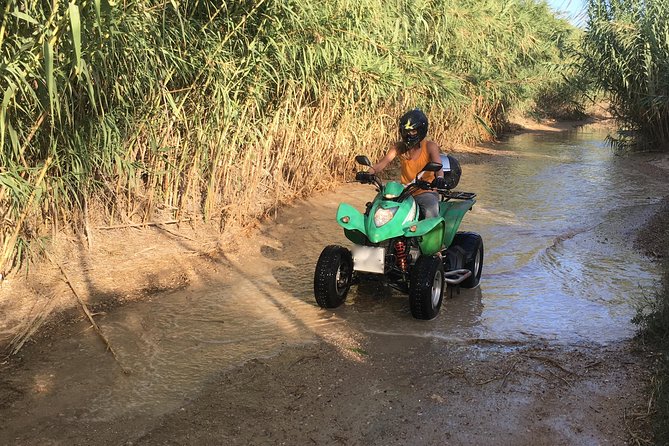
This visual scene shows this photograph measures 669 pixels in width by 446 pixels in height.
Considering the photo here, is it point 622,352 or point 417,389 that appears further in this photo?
point 622,352

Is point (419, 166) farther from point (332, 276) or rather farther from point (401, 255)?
point (332, 276)

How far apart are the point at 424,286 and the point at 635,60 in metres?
11.6

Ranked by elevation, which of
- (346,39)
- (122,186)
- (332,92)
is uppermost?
(346,39)

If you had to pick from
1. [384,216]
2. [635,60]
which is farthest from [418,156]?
[635,60]

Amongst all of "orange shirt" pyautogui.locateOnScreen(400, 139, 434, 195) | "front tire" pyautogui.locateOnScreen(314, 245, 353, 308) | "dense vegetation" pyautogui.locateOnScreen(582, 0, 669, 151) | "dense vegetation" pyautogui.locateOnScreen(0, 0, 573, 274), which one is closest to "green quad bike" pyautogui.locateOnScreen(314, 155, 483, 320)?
"front tire" pyautogui.locateOnScreen(314, 245, 353, 308)

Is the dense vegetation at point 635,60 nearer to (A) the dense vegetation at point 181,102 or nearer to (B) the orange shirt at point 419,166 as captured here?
(A) the dense vegetation at point 181,102

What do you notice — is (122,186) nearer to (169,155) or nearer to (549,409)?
(169,155)

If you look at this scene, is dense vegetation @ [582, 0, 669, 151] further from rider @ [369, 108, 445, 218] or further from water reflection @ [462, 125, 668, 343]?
rider @ [369, 108, 445, 218]

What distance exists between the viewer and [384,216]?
14.6 feet

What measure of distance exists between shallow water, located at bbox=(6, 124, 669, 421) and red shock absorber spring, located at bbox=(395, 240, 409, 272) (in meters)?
0.39

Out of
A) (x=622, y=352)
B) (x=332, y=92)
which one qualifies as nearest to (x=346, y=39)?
(x=332, y=92)

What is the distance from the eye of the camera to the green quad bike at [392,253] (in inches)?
173

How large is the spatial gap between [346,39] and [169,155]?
2213mm

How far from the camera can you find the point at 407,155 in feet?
16.8
